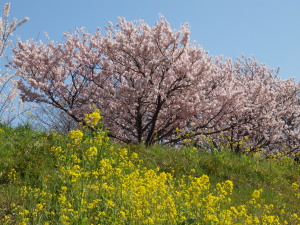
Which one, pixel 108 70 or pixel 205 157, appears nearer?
pixel 205 157

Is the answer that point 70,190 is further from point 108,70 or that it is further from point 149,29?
point 108,70

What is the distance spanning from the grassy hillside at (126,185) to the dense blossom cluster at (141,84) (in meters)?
2.52

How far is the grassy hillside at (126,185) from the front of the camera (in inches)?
174

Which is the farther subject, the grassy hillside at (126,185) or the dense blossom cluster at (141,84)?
the dense blossom cluster at (141,84)

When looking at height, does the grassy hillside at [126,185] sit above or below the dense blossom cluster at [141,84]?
below

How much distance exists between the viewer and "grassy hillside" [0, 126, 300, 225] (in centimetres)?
443

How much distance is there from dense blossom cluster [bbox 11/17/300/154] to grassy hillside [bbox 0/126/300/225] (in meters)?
2.52

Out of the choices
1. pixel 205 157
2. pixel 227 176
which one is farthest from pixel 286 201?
pixel 205 157

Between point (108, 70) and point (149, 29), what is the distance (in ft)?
8.07

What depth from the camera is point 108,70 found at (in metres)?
13.5

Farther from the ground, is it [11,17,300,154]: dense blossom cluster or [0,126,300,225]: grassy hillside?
[11,17,300,154]: dense blossom cluster

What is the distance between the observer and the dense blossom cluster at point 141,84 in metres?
11.5

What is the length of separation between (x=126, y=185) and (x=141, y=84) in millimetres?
6604

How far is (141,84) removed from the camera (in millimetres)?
11367
